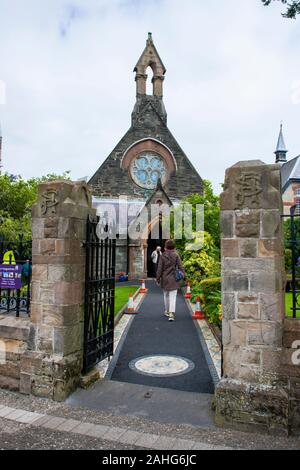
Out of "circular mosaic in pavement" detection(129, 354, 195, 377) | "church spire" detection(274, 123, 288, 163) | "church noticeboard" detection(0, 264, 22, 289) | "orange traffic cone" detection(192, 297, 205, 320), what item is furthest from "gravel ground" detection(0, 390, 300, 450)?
"church spire" detection(274, 123, 288, 163)

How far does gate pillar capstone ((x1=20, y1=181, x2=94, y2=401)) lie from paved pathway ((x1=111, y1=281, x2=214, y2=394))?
43.0 inches

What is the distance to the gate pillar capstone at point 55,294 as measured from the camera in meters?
4.83

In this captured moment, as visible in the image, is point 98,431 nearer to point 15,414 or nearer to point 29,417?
point 29,417

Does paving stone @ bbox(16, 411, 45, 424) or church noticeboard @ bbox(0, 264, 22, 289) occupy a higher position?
church noticeboard @ bbox(0, 264, 22, 289)

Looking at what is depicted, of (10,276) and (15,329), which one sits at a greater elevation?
(10,276)

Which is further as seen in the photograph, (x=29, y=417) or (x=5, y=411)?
(x=5, y=411)

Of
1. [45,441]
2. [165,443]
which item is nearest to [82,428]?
[45,441]

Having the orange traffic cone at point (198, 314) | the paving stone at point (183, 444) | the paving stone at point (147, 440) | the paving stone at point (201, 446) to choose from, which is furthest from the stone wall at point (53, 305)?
the orange traffic cone at point (198, 314)

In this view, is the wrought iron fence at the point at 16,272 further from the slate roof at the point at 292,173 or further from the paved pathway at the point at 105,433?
the slate roof at the point at 292,173

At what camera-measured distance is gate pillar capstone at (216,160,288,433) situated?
3.92m

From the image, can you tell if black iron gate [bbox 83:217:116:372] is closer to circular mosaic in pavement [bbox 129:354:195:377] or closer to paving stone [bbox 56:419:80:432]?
circular mosaic in pavement [bbox 129:354:195:377]

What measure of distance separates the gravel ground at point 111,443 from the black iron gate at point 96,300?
45.7 inches

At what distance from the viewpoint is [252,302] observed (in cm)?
405

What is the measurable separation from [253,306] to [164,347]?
11.8 feet
